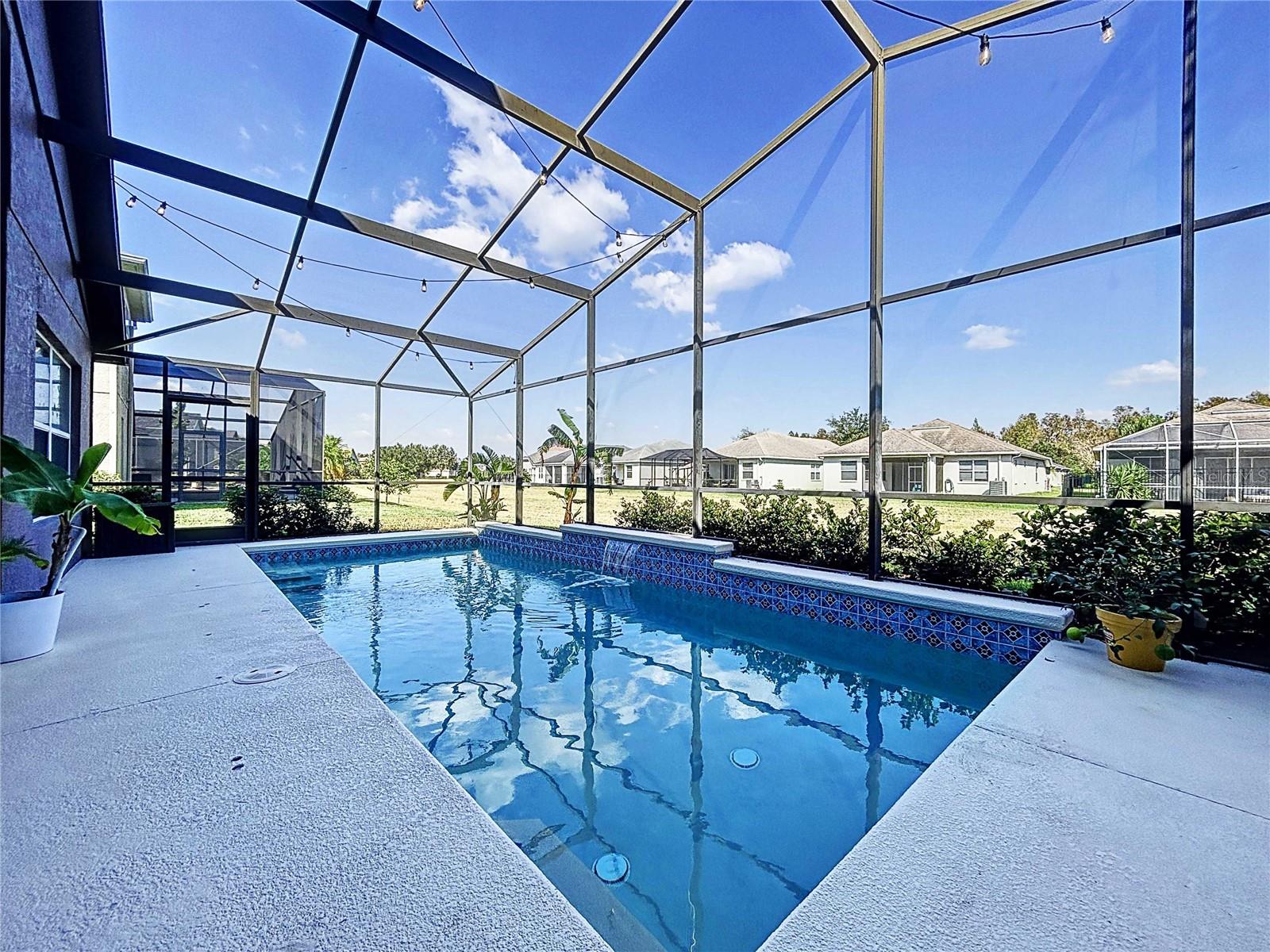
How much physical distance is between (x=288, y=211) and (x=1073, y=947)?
735 cm

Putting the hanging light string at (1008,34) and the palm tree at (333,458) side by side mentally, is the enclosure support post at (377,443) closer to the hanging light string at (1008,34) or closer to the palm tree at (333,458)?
the palm tree at (333,458)

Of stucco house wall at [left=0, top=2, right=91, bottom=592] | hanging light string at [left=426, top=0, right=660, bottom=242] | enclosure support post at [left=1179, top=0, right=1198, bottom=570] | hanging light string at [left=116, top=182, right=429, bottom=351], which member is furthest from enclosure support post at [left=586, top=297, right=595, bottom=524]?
enclosure support post at [left=1179, top=0, right=1198, bottom=570]

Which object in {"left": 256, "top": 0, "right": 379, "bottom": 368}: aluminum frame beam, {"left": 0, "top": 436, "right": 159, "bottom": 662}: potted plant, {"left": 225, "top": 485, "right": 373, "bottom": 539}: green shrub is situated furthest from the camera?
{"left": 225, "top": 485, "right": 373, "bottom": 539}: green shrub

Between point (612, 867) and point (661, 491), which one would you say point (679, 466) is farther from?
point (612, 867)

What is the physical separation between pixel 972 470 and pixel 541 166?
5.61 metres

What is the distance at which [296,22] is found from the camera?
13.9ft

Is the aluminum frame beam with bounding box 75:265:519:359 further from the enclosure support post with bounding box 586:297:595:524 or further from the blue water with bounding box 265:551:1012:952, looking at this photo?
the blue water with bounding box 265:551:1012:952

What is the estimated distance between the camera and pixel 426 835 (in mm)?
1382

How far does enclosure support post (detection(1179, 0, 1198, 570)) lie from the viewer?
326 cm

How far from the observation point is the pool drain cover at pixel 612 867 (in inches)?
71.6

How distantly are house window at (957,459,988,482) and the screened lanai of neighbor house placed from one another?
0.19m

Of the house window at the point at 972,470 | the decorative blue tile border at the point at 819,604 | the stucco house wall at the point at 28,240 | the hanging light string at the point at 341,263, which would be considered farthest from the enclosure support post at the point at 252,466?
the house window at the point at 972,470

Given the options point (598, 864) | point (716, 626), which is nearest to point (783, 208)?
point (716, 626)

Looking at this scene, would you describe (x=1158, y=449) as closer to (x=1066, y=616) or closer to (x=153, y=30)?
(x=1066, y=616)
